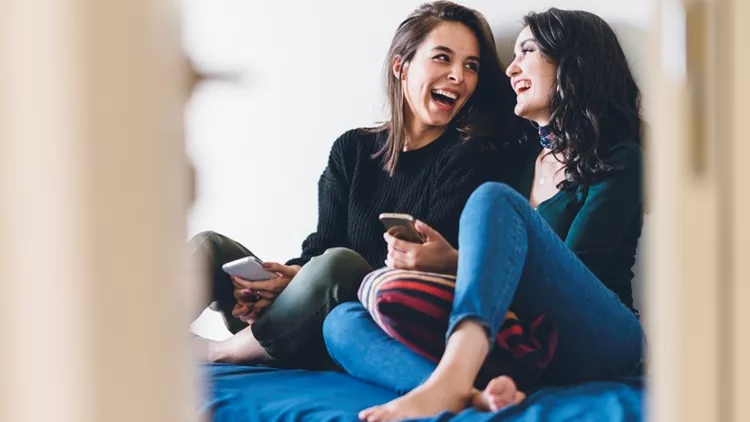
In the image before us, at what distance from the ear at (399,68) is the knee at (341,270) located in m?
0.25

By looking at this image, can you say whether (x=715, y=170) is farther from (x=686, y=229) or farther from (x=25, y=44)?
(x=25, y=44)

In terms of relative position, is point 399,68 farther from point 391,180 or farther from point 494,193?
point 494,193

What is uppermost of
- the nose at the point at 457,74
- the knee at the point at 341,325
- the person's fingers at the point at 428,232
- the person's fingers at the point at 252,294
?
the nose at the point at 457,74

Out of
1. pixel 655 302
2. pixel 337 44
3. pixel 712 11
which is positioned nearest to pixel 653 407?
pixel 655 302

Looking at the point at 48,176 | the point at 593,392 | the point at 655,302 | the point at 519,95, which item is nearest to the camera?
the point at 48,176

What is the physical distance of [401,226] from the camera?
1.06 m

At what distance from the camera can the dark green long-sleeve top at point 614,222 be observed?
985mm

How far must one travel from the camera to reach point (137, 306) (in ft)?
0.97

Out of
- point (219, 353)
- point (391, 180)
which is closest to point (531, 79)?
point (391, 180)

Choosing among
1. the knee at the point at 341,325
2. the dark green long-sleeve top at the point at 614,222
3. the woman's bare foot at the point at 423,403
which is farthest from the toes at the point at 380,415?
the dark green long-sleeve top at the point at 614,222

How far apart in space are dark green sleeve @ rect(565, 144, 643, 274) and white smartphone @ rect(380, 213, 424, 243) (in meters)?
0.19

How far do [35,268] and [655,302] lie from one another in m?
0.27

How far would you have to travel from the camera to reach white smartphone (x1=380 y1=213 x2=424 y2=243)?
1.04 meters

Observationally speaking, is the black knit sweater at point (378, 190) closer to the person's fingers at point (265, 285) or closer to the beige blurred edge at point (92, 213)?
the person's fingers at point (265, 285)
